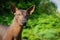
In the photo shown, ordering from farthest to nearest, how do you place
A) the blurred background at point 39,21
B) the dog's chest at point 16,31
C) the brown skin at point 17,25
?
1. the blurred background at point 39,21
2. the dog's chest at point 16,31
3. the brown skin at point 17,25

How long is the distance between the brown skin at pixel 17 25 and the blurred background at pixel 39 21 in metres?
1.14

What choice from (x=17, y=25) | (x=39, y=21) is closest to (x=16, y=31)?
(x=17, y=25)

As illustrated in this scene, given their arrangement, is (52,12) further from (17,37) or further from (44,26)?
(17,37)

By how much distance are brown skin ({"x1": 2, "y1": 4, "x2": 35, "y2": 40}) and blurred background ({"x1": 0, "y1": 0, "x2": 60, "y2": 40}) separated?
3.73 feet

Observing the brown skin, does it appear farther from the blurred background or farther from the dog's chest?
the blurred background

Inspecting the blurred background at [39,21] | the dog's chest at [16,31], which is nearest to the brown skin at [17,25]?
the dog's chest at [16,31]

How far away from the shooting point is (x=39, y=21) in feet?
41.6

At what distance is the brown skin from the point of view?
934cm

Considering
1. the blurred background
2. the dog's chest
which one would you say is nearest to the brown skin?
the dog's chest

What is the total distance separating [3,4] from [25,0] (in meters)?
0.90

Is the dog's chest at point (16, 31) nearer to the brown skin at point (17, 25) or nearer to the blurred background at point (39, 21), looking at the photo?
the brown skin at point (17, 25)

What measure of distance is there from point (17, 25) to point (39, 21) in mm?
3205

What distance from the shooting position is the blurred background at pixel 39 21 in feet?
36.2

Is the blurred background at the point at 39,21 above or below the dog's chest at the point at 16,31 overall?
below
